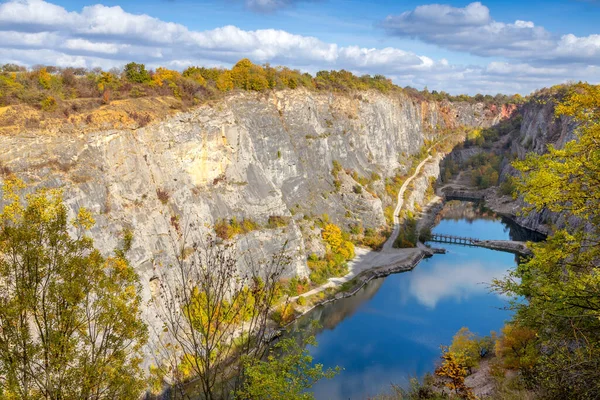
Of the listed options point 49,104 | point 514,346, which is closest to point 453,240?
point 514,346

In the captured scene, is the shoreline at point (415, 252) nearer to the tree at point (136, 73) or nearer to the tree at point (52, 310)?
the tree at point (52, 310)

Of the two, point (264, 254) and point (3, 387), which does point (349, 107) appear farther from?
point (3, 387)

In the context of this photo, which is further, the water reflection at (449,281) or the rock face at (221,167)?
the water reflection at (449,281)

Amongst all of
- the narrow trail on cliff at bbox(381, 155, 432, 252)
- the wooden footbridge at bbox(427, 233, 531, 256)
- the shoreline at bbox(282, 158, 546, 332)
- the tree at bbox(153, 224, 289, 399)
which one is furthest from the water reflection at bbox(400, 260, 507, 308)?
the tree at bbox(153, 224, 289, 399)

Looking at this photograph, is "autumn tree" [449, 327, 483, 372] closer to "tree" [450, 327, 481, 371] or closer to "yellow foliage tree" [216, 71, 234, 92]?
"tree" [450, 327, 481, 371]

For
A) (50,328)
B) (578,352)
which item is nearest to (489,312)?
(578,352)

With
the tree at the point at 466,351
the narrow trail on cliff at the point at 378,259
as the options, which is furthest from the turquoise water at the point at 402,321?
the tree at the point at 466,351
